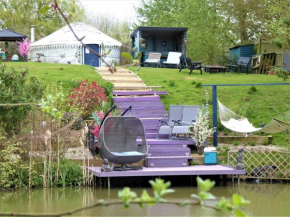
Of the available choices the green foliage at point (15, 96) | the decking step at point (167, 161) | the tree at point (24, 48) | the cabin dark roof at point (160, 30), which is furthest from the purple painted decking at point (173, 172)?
the tree at point (24, 48)

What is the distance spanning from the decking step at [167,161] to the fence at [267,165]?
97 cm

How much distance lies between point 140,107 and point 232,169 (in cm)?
544

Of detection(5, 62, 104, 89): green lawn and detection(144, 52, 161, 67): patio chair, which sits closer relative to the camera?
detection(5, 62, 104, 89): green lawn

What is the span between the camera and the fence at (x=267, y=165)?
1128 cm

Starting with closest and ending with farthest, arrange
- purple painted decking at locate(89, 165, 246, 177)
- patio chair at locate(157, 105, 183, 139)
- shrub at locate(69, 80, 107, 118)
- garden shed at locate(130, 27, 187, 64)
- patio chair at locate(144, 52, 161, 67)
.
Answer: purple painted decking at locate(89, 165, 246, 177)
patio chair at locate(157, 105, 183, 139)
shrub at locate(69, 80, 107, 118)
patio chair at locate(144, 52, 161, 67)
garden shed at locate(130, 27, 187, 64)

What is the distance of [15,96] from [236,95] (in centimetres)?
867

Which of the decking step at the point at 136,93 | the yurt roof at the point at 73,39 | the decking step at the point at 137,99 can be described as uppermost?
the yurt roof at the point at 73,39

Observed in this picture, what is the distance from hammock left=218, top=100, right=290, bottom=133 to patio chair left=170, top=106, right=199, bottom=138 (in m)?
0.66

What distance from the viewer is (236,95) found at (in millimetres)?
17125

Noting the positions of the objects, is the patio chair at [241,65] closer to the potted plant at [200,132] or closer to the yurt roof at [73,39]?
the yurt roof at [73,39]

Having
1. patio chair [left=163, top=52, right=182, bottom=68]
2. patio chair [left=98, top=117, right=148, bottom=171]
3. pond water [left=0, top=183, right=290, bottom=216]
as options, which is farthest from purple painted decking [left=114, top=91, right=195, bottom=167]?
patio chair [left=163, top=52, right=182, bottom=68]

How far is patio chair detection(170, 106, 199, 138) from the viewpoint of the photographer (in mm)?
12578

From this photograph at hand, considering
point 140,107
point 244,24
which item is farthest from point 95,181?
point 244,24

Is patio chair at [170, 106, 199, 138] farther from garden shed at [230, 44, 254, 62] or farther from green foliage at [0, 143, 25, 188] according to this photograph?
garden shed at [230, 44, 254, 62]
